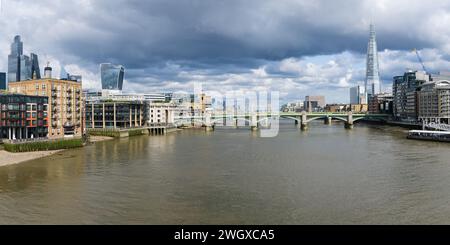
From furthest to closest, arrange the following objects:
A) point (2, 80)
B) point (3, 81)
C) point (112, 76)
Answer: point (112, 76)
point (3, 81)
point (2, 80)

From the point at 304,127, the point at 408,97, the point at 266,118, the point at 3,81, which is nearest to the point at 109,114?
the point at 266,118

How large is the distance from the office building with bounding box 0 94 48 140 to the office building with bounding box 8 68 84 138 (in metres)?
1.18

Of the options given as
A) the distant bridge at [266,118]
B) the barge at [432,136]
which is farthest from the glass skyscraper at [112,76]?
the barge at [432,136]

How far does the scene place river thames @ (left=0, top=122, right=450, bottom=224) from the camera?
16.0 meters

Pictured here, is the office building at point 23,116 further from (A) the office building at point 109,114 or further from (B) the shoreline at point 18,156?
(A) the office building at point 109,114

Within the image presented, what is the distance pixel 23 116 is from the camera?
41.8 metres

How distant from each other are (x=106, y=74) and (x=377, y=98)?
121920 mm

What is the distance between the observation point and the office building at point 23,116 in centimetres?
4050

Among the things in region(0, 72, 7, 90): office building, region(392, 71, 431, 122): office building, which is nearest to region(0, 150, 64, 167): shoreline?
region(392, 71, 431, 122): office building

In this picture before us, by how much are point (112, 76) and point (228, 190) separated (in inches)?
6702

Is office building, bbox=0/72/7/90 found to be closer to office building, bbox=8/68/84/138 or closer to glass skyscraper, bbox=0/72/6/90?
glass skyscraper, bbox=0/72/6/90

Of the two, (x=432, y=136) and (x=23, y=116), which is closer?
(x=23, y=116)

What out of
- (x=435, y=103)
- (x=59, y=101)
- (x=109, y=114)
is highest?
(x=435, y=103)

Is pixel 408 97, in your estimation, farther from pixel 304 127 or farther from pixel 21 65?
pixel 21 65
